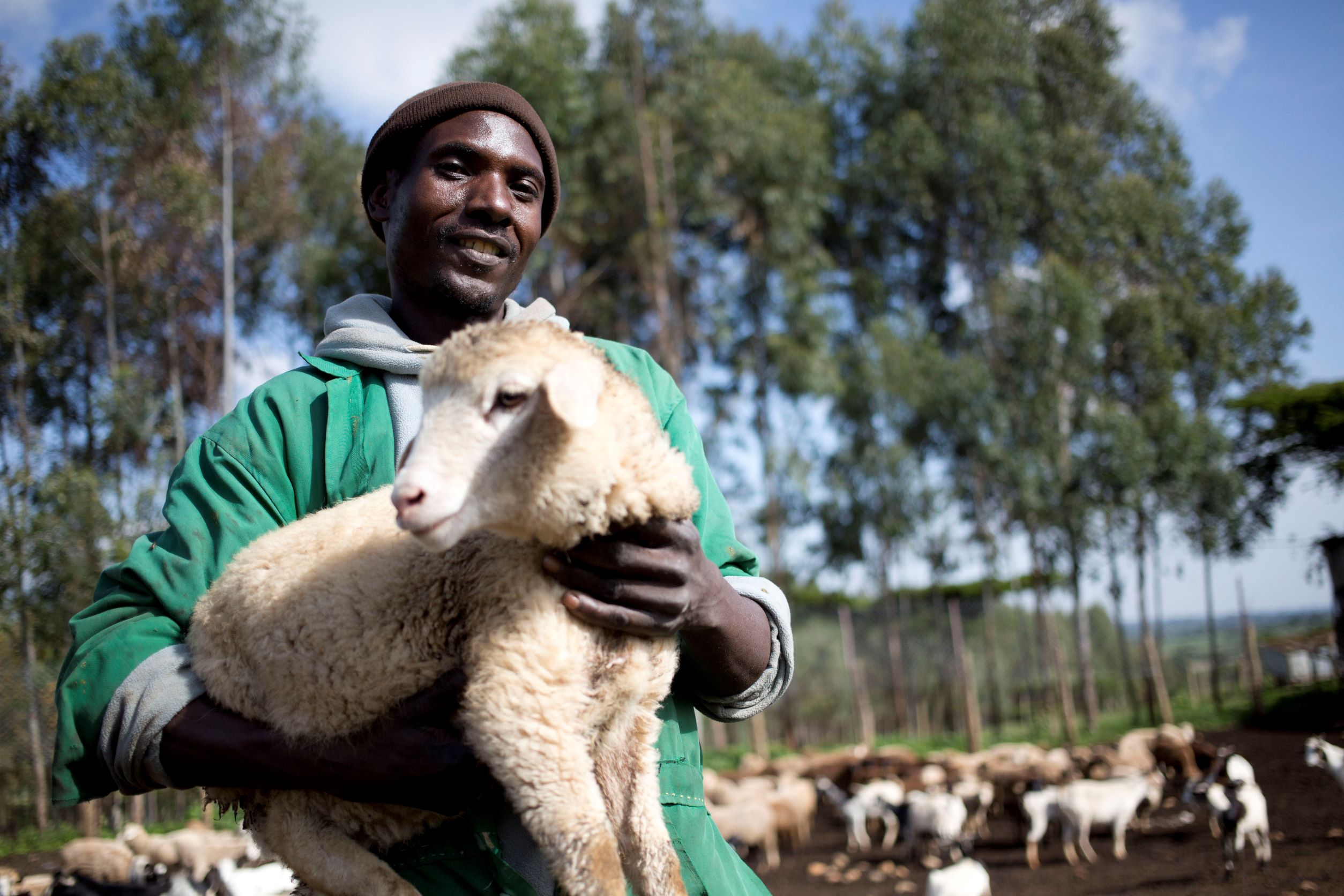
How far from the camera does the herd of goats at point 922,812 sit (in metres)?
8.97

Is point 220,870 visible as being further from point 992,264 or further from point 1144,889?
point 992,264

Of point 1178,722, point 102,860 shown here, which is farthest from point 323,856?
point 1178,722

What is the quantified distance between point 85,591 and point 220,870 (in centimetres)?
981

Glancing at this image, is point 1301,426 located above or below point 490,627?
above

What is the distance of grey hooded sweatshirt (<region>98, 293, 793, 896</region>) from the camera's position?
5.48 ft

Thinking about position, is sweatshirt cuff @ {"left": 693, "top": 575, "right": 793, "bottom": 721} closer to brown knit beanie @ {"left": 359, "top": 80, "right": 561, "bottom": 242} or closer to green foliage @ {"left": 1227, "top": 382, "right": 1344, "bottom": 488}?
Answer: brown knit beanie @ {"left": 359, "top": 80, "right": 561, "bottom": 242}

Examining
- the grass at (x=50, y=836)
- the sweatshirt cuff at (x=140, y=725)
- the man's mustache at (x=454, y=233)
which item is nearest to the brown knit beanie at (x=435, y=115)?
the man's mustache at (x=454, y=233)

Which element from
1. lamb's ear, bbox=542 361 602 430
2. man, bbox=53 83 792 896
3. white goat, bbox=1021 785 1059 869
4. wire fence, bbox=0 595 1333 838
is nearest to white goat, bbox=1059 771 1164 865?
white goat, bbox=1021 785 1059 869

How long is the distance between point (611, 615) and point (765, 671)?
51cm

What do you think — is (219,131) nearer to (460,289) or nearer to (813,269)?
(813,269)

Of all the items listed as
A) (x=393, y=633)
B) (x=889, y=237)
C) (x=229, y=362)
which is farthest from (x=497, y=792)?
(x=889, y=237)

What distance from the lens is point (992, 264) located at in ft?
95.8

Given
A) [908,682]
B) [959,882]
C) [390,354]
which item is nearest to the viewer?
[390,354]

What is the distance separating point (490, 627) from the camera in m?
1.65
